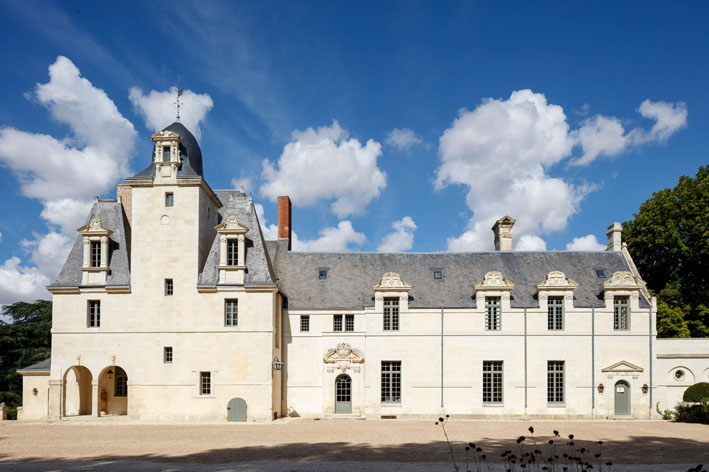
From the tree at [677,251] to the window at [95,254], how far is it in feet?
101

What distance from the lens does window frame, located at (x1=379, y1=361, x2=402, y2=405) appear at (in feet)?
93.9

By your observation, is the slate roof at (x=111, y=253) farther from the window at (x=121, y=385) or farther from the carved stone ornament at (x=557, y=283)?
the carved stone ornament at (x=557, y=283)

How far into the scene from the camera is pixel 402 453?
15.9m

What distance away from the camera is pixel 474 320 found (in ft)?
95.2

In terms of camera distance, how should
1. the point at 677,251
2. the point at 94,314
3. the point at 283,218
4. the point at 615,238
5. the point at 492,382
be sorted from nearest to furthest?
the point at 94,314 → the point at 492,382 → the point at 615,238 → the point at 283,218 → the point at 677,251

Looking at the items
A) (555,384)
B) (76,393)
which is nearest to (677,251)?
(555,384)

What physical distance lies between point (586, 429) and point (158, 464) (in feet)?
53.9

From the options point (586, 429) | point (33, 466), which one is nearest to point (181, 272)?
point (33, 466)

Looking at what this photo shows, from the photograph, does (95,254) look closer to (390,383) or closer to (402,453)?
(390,383)

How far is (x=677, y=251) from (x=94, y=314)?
3401 centimetres

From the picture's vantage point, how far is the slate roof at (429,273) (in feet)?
96.9

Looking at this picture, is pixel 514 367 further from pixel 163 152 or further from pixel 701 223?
pixel 163 152

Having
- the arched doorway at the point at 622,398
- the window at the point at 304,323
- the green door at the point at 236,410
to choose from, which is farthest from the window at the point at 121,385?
the arched doorway at the point at 622,398

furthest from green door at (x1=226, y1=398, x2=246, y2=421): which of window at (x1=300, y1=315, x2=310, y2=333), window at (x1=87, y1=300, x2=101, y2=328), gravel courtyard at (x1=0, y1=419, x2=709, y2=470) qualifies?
window at (x1=87, y1=300, x2=101, y2=328)
